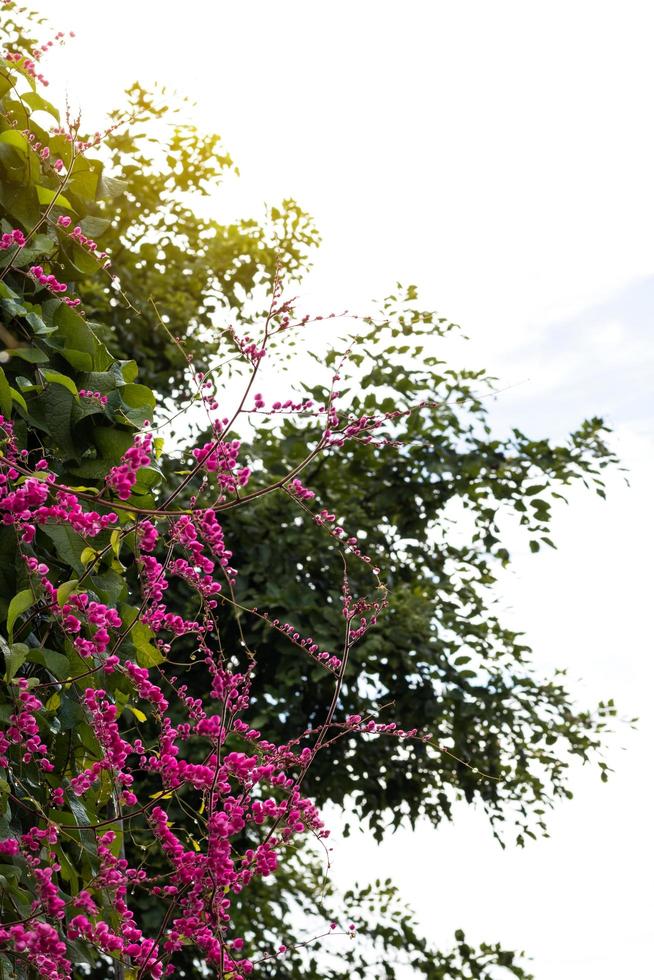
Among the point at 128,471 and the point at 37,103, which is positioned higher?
the point at 37,103

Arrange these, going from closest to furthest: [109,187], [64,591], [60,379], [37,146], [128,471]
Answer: [128,471], [64,591], [60,379], [37,146], [109,187]

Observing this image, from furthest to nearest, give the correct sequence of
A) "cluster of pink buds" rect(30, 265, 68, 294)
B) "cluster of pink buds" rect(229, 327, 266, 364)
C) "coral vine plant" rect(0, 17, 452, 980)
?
"cluster of pink buds" rect(30, 265, 68, 294) → "cluster of pink buds" rect(229, 327, 266, 364) → "coral vine plant" rect(0, 17, 452, 980)

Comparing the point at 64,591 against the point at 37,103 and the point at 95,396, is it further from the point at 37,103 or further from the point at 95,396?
the point at 37,103

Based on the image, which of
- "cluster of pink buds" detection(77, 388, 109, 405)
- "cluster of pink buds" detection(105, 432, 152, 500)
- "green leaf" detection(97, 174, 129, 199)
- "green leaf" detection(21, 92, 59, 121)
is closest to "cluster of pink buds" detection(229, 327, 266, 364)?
"cluster of pink buds" detection(77, 388, 109, 405)

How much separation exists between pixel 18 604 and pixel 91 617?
180mm

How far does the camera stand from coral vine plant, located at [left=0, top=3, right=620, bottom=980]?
1.57m

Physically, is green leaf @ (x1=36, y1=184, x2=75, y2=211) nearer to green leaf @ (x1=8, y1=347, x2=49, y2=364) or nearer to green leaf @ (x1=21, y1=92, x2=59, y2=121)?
green leaf @ (x1=21, y1=92, x2=59, y2=121)

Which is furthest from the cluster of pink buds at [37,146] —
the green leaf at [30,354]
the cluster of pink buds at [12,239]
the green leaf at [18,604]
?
the green leaf at [18,604]

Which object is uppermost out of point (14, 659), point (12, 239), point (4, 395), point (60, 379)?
point (12, 239)

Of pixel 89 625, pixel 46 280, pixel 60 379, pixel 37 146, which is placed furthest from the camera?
pixel 37 146

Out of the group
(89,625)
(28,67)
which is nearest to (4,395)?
(89,625)

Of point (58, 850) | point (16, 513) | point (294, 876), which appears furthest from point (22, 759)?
point (294, 876)

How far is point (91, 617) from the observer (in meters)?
1.53

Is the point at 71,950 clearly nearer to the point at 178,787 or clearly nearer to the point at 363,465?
the point at 178,787
